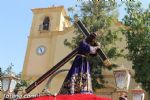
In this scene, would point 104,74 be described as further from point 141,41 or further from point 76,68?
point 76,68

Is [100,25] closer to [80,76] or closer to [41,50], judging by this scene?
[41,50]

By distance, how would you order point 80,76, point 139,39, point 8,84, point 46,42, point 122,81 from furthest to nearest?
point 46,42 → point 139,39 → point 8,84 → point 122,81 → point 80,76

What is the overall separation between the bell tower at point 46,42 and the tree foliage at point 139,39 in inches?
229

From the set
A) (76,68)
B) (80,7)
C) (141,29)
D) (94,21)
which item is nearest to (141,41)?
(141,29)

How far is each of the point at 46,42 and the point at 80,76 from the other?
20.9 m

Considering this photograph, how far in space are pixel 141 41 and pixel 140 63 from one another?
120cm

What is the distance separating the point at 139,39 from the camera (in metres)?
Result: 21.1

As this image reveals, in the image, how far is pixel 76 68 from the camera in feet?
21.9

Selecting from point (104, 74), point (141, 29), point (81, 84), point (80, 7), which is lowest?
point (81, 84)

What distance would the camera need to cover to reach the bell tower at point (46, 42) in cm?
2653

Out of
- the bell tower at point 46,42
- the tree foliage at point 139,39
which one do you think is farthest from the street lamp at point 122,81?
the bell tower at point 46,42

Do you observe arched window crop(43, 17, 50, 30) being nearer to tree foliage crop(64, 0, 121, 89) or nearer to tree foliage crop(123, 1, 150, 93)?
tree foliage crop(64, 0, 121, 89)

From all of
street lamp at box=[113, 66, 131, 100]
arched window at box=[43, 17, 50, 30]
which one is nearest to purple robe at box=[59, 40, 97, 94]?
street lamp at box=[113, 66, 131, 100]

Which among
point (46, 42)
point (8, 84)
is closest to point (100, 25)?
point (46, 42)
